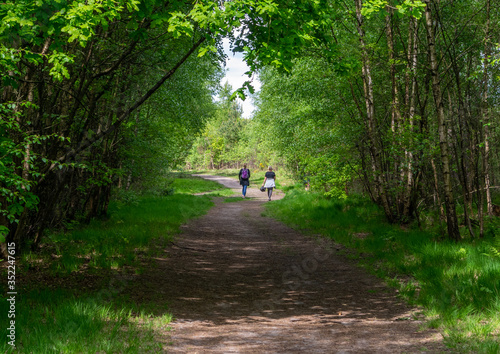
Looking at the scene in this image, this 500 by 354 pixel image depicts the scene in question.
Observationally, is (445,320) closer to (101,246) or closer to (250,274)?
(250,274)

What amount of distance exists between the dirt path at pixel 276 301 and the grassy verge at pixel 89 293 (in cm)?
39

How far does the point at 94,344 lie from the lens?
367cm

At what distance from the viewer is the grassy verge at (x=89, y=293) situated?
147 inches

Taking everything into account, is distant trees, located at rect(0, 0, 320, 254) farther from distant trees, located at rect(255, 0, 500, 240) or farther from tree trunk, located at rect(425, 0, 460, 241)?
tree trunk, located at rect(425, 0, 460, 241)

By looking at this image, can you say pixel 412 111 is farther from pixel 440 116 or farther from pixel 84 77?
pixel 84 77

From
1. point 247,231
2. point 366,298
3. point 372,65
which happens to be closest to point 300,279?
point 366,298

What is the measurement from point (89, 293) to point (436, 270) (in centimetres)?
538

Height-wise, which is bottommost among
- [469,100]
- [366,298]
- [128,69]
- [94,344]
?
[366,298]

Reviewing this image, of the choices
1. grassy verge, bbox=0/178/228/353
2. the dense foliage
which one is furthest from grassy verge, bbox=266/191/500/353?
grassy verge, bbox=0/178/228/353

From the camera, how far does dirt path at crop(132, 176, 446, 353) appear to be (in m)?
4.17

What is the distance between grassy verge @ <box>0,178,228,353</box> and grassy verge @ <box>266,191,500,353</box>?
10.9 ft

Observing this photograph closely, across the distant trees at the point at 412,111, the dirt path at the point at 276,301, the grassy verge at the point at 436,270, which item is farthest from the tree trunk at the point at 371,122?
the dirt path at the point at 276,301

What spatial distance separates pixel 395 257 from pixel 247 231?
553cm

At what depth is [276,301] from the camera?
609cm
